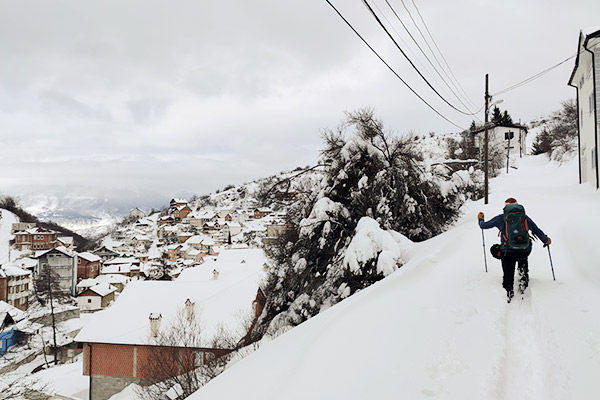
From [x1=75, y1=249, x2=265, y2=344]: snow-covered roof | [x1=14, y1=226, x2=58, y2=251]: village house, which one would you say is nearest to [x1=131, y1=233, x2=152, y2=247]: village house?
[x1=14, y1=226, x2=58, y2=251]: village house

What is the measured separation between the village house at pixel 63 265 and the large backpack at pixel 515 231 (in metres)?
79.8

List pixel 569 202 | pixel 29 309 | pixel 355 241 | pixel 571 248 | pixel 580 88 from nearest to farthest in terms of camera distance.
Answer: pixel 571 248
pixel 355 241
pixel 569 202
pixel 580 88
pixel 29 309

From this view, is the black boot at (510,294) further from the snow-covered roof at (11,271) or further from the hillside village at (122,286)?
the snow-covered roof at (11,271)

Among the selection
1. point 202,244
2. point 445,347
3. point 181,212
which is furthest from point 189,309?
point 181,212

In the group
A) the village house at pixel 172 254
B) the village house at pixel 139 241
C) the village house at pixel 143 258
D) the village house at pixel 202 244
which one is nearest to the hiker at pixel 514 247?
the village house at pixel 172 254

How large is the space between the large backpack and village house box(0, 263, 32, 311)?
69042 millimetres

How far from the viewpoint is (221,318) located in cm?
2359

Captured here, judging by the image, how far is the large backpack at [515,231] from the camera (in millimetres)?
6008

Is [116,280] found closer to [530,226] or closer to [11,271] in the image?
[11,271]

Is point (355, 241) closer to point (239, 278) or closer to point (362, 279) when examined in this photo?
point (362, 279)

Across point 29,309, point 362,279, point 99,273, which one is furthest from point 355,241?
point 99,273

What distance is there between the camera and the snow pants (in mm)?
5898

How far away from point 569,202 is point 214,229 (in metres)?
113

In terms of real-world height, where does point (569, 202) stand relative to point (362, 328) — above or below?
above
